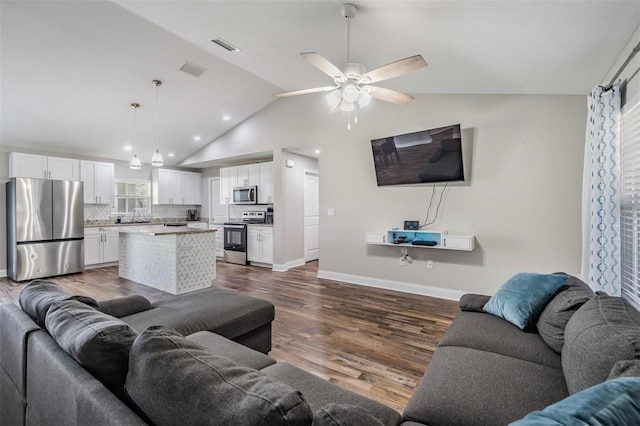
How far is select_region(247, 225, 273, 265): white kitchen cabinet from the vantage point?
6289 mm

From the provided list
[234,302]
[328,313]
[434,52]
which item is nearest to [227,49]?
[434,52]

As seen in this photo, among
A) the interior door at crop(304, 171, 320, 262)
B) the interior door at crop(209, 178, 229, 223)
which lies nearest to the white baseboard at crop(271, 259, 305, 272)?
the interior door at crop(304, 171, 320, 262)

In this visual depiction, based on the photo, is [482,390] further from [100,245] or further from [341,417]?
[100,245]

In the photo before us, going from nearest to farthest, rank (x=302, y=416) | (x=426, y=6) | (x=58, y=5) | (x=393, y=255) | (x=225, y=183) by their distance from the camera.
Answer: (x=302, y=416)
(x=426, y=6)
(x=58, y=5)
(x=393, y=255)
(x=225, y=183)

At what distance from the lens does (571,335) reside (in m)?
1.41

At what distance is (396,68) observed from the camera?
7.64ft

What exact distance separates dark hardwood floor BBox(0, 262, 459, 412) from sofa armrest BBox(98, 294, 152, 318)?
115cm

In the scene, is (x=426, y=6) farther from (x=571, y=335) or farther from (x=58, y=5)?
(x=58, y=5)

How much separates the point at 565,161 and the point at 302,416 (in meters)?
4.14

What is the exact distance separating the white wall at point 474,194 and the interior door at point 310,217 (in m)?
1.39

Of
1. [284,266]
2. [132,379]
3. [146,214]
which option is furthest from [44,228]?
[132,379]

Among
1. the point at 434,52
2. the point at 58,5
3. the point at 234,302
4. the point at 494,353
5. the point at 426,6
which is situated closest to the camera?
the point at 494,353

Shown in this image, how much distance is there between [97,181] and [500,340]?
7621mm

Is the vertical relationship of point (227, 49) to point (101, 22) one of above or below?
below
